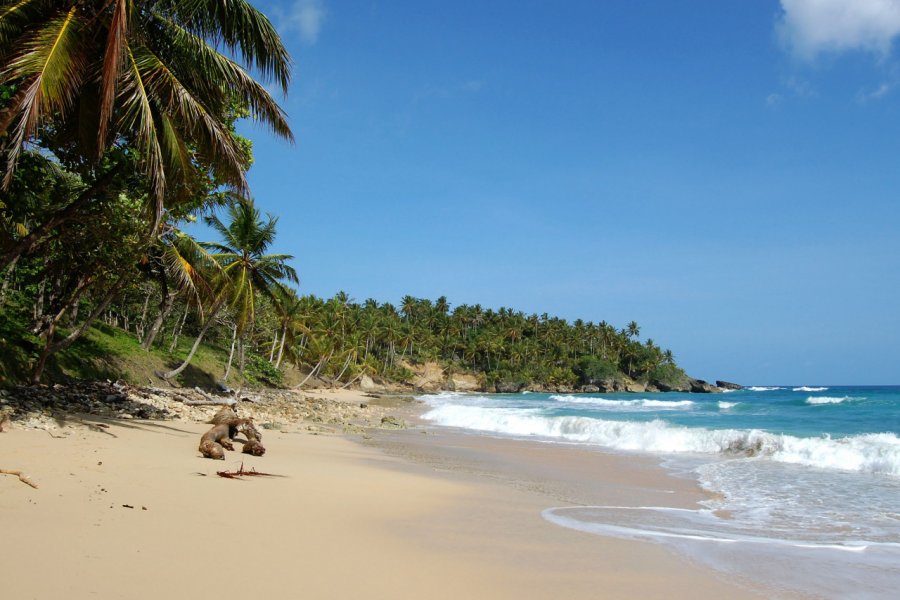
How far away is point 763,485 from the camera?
10.1 meters

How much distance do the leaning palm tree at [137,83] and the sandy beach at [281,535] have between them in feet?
11.2

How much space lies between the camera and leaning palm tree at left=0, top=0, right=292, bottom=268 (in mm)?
6422

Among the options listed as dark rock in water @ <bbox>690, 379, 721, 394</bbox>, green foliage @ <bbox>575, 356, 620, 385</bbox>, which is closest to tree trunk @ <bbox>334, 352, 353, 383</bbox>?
green foliage @ <bbox>575, 356, 620, 385</bbox>

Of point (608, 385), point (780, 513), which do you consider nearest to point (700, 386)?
point (608, 385)

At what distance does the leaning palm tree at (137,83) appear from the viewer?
642 cm

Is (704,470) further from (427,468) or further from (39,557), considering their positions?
(39,557)

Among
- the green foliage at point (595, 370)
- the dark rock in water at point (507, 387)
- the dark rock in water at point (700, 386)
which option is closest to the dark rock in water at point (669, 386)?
the dark rock in water at point (700, 386)

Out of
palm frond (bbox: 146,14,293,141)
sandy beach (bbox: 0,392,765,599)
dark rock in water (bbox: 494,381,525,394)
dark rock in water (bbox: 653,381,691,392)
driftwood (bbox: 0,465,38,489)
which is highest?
palm frond (bbox: 146,14,293,141)

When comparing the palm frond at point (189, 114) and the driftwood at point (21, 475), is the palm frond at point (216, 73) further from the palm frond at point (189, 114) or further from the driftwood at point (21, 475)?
the driftwood at point (21, 475)

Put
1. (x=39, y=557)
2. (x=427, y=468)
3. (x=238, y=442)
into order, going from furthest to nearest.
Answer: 1. (x=427, y=468)
2. (x=238, y=442)
3. (x=39, y=557)

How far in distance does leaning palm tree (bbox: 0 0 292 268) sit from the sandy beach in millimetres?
3405

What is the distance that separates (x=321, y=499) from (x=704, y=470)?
29.8ft

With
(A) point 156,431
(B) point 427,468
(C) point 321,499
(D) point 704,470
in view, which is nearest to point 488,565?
(C) point 321,499

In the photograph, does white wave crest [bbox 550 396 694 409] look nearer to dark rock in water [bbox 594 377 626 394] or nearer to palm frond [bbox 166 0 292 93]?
dark rock in water [bbox 594 377 626 394]
